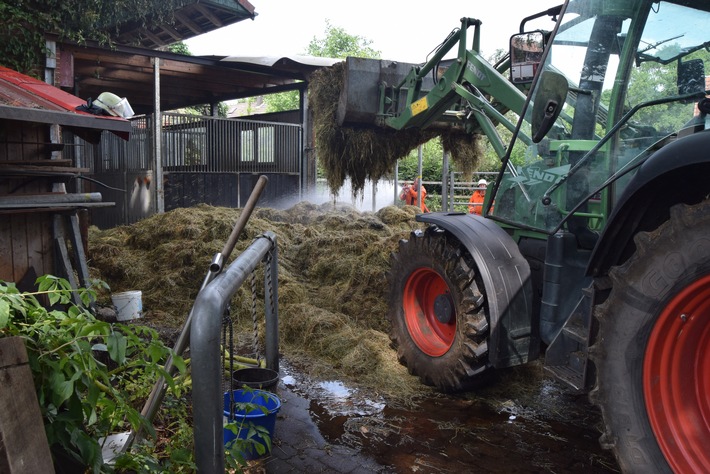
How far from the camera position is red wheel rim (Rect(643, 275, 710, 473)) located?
2.17 meters

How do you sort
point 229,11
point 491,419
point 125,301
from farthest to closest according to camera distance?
point 229,11, point 125,301, point 491,419

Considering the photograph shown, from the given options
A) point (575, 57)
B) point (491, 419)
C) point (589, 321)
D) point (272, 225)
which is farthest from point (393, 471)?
point (272, 225)

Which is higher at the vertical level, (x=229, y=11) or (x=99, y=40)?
(x=229, y=11)

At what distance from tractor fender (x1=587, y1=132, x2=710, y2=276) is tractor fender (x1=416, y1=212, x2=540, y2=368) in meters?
1.07

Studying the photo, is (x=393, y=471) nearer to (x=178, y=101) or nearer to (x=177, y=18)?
(x=177, y=18)

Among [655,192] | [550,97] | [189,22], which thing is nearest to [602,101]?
[550,97]

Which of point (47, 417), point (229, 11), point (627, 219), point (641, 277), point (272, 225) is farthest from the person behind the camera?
point (229, 11)

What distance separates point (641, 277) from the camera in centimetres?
230

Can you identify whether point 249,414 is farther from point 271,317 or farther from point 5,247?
point 5,247

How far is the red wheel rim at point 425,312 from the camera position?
4.62 metres

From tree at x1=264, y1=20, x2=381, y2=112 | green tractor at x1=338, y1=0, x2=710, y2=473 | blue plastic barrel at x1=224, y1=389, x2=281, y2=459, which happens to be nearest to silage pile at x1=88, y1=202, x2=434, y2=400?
green tractor at x1=338, y1=0, x2=710, y2=473

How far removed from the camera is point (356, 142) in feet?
22.6

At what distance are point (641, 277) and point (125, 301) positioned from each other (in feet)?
18.1

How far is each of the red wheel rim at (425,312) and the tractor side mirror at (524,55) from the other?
1.65 metres
